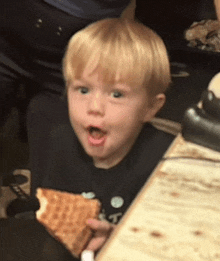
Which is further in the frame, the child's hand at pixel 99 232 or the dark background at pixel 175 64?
the dark background at pixel 175 64

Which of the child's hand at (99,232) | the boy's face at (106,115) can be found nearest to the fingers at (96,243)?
the child's hand at (99,232)

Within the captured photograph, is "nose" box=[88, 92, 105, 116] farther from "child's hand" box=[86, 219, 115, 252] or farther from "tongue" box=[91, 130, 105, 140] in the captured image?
"child's hand" box=[86, 219, 115, 252]

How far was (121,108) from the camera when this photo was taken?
0.61 metres

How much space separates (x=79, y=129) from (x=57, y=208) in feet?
0.43

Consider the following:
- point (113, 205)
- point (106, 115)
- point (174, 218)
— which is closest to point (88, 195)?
point (113, 205)

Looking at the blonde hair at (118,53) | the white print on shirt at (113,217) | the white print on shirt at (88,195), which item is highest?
the blonde hair at (118,53)

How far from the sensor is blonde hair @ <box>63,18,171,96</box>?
60 cm

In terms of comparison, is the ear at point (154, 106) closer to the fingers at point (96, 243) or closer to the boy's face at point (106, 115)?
the boy's face at point (106, 115)

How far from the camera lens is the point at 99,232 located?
1.94 ft

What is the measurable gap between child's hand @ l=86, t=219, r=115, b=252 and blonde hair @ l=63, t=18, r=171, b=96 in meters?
0.21

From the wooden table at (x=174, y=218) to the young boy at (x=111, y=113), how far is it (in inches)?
5.1

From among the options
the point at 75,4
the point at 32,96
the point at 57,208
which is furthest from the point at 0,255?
the point at 75,4

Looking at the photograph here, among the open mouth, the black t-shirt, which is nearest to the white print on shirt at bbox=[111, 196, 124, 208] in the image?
the black t-shirt

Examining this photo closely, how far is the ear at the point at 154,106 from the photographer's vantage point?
26.6 inches
